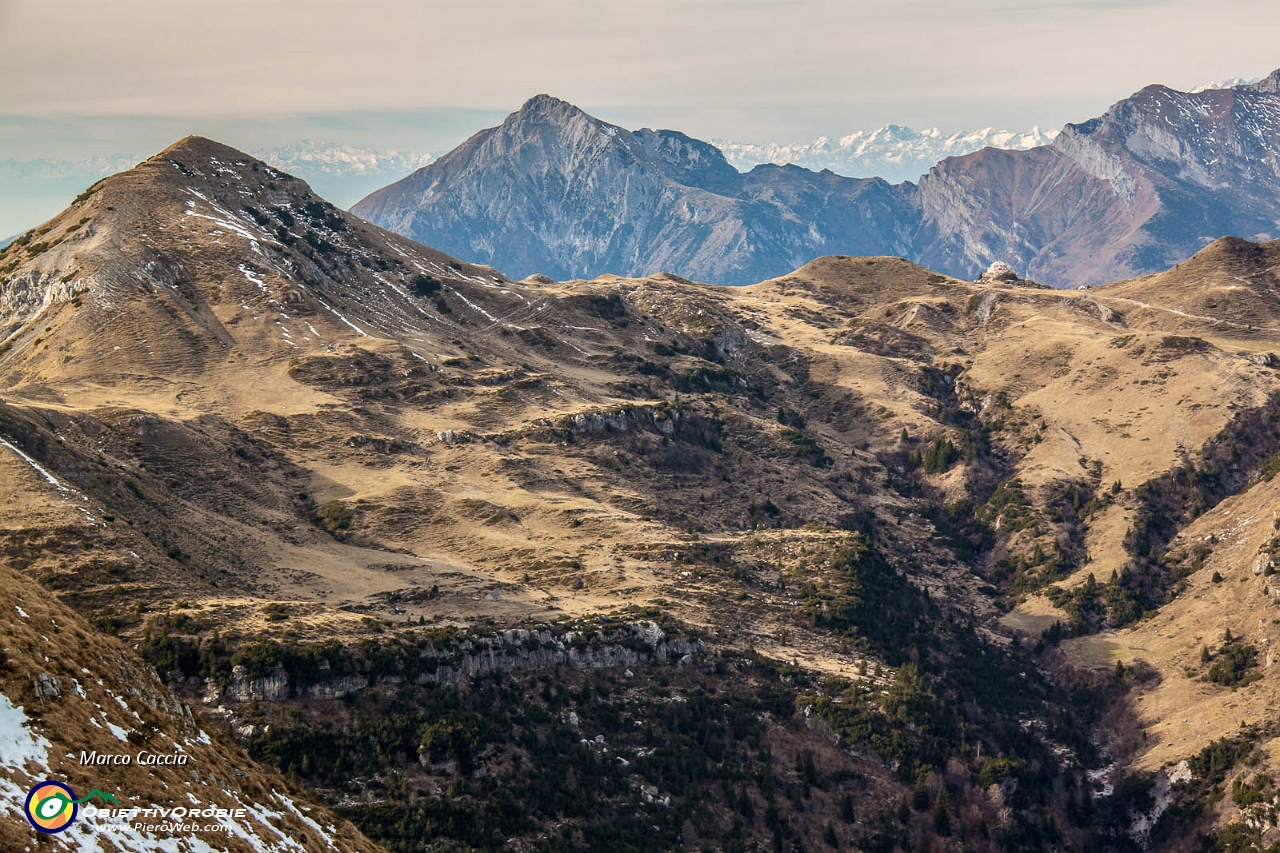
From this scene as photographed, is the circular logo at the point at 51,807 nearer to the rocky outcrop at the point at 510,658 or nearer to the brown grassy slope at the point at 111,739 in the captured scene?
the brown grassy slope at the point at 111,739

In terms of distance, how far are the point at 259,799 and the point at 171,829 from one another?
1618 cm

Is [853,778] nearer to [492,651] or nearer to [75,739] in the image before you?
[492,651]

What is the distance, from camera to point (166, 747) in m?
64.7

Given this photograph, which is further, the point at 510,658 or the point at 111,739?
the point at 510,658

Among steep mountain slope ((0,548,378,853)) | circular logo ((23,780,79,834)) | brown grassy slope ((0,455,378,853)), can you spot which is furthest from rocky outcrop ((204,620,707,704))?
circular logo ((23,780,79,834))

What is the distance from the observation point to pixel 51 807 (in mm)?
48781

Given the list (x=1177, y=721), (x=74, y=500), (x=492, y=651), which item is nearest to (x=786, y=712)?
(x=492, y=651)

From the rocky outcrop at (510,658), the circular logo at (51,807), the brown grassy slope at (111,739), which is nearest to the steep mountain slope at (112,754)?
the brown grassy slope at (111,739)

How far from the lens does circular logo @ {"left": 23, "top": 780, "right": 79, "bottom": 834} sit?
47578 mm

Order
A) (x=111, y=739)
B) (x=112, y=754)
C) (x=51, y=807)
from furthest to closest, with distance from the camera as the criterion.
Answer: (x=111, y=739), (x=112, y=754), (x=51, y=807)

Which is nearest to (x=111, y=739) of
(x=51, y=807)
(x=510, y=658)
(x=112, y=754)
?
(x=112, y=754)

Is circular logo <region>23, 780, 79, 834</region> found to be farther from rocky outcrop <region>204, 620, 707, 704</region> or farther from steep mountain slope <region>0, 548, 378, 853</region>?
rocky outcrop <region>204, 620, 707, 704</region>

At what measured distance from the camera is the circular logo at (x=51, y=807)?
47.6 m

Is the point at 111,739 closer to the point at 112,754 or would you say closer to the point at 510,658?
the point at 112,754
